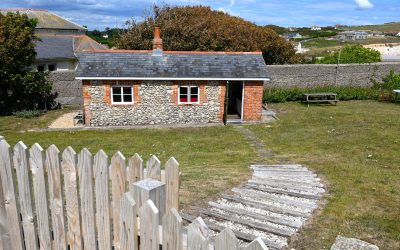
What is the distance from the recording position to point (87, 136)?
17.1m

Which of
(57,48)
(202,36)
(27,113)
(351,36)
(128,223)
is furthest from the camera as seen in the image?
(351,36)

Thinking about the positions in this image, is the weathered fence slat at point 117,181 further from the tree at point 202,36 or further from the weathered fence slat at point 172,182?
the tree at point 202,36

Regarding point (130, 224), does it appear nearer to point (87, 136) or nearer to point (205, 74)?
point (87, 136)

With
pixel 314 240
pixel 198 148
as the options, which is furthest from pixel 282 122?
pixel 314 240

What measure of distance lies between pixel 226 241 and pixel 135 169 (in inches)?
51.6

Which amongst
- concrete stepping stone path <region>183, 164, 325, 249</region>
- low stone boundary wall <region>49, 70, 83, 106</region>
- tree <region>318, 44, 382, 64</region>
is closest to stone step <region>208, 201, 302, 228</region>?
concrete stepping stone path <region>183, 164, 325, 249</region>

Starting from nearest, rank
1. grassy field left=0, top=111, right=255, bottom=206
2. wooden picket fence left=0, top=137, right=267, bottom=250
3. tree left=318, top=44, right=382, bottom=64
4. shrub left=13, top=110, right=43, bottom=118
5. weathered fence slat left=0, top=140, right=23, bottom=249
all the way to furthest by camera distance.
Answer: wooden picket fence left=0, top=137, right=267, bottom=250, weathered fence slat left=0, top=140, right=23, bottom=249, grassy field left=0, top=111, right=255, bottom=206, shrub left=13, top=110, right=43, bottom=118, tree left=318, top=44, right=382, bottom=64

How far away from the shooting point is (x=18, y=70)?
68.7 feet

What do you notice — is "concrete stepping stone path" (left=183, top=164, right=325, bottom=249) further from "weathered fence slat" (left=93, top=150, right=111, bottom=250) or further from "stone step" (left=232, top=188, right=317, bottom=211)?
"weathered fence slat" (left=93, top=150, right=111, bottom=250)

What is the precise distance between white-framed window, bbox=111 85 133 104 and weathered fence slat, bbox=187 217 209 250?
17.7 meters

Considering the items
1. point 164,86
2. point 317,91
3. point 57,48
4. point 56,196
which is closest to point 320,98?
point 317,91

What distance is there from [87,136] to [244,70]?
→ 9206mm

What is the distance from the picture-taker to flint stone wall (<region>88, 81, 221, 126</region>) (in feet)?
63.3

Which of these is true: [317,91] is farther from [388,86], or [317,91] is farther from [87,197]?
[87,197]
